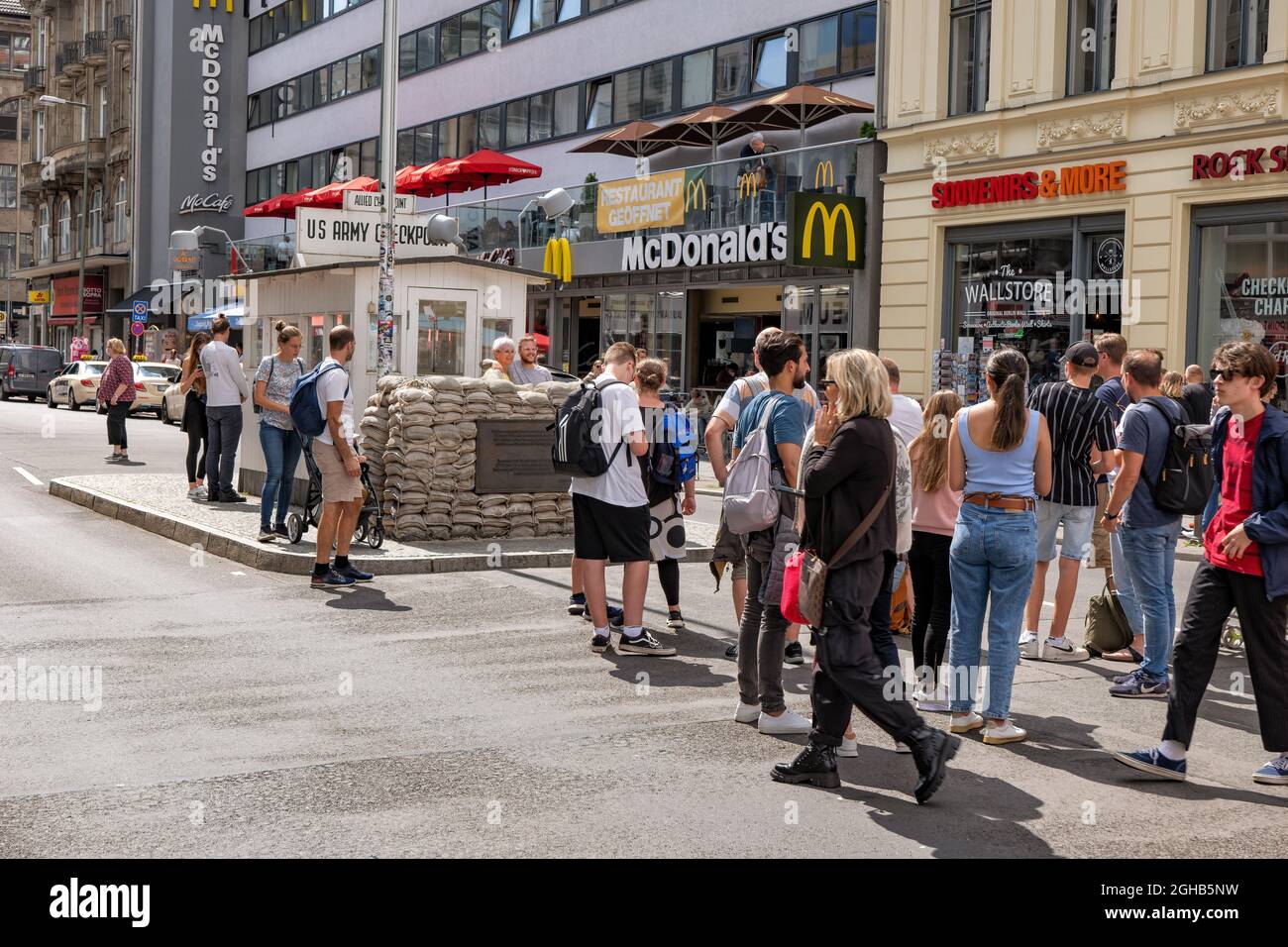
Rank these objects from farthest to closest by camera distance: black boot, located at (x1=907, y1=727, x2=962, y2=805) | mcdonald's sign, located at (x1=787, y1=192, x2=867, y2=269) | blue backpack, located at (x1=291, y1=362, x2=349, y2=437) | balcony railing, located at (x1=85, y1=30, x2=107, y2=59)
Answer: balcony railing, located at (x1=85, y1=30, x2=107, y2=59) < mcdonald's sign, located at (x1=787, y1=192, x2=867, y2=269) < blue backpack, located at (x1=291, y1=362, x2=349, y2=437) < black boot, located at (x1=907, y1=727, x2=962, y2=805)

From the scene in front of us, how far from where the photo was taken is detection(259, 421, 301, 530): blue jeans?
13.1 m

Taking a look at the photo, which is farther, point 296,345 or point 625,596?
point 296,345

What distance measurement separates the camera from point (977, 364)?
2264 centimetres

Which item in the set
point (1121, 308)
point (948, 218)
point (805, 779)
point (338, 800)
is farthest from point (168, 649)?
point (948, 218)

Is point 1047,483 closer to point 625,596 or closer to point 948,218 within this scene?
point 625,596

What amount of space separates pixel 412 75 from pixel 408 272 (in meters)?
29.8

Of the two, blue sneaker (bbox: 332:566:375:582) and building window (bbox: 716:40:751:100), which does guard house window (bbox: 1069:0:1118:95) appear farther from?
blue sneaker (bbox: 332:566:375:582)

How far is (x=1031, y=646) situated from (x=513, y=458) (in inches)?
226

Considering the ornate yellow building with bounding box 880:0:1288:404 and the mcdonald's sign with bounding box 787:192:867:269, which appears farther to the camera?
the mcdonald's sign with bounding box 787:192:867:269

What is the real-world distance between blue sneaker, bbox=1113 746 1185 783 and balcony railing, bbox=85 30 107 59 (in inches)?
2665

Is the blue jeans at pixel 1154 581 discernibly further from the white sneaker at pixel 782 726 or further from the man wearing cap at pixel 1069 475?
the white sneaker at pixel 782 726

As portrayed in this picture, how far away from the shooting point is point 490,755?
6.64 metres

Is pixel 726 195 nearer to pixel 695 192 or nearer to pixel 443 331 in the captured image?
pixel 695 192

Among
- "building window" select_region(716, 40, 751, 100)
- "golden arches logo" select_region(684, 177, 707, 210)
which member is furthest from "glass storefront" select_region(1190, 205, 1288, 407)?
"building window" select_region(716, 40, 751, 100)
